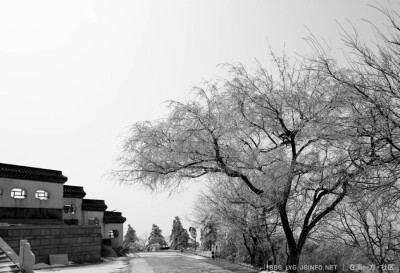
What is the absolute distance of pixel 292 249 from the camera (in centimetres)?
1188

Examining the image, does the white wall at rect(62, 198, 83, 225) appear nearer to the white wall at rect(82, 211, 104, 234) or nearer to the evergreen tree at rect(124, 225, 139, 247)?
the white wall at rect(82, 211, 104, 234)

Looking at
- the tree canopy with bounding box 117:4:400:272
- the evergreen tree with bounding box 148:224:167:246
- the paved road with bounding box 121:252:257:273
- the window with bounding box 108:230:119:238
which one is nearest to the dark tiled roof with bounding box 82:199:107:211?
the window with bounding box 108:230:119:238

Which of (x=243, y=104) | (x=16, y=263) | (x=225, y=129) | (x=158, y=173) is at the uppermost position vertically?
(x=243, y=104)

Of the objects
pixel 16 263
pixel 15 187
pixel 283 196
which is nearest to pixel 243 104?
pixel 283 196

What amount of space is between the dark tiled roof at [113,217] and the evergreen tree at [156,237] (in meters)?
24.8

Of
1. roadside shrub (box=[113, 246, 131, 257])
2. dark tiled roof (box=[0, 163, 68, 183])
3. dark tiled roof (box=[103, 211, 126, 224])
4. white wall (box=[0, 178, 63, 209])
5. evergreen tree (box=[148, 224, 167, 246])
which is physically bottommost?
evergreen tree (box=[148, 224, 167, 246])

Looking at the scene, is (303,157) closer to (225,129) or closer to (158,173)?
(225,129)

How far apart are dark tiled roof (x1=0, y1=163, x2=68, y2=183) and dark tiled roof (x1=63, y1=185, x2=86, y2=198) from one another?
14.3ft

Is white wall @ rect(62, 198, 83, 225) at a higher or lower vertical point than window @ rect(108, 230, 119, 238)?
higher

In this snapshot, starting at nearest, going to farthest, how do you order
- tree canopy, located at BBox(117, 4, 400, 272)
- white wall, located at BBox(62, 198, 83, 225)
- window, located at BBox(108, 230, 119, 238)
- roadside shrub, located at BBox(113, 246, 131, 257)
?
tree canopy, located at BBox(117, 4, 400, 272) < white wall, located at BBox(62, 198, 83, 225) < roadside shrub, located at BBox(113, 246, 131, 257) < window, located at BBox(108, 230, 119, 238)

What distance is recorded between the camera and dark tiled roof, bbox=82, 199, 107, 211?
28414 mm

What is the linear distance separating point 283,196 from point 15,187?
1617 cm

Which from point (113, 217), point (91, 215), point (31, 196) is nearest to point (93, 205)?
point (91, 215)

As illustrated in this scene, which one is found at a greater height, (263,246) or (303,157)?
(303,157)
